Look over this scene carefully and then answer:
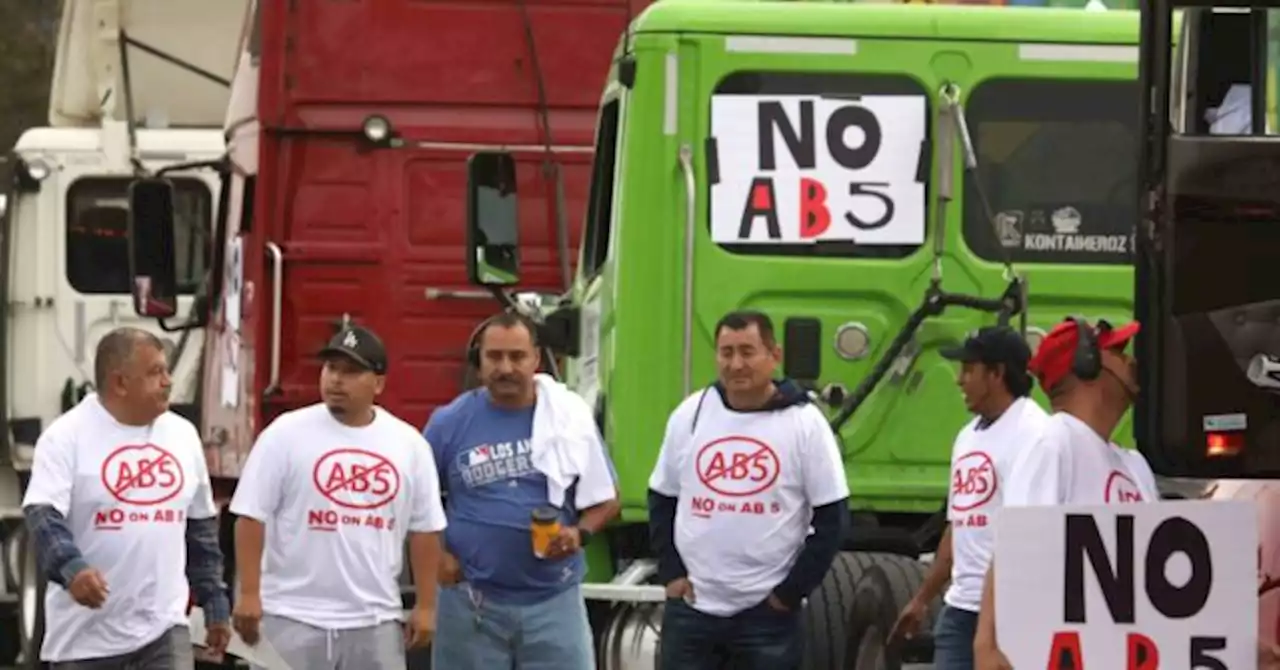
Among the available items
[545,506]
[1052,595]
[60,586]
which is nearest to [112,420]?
[60,586]

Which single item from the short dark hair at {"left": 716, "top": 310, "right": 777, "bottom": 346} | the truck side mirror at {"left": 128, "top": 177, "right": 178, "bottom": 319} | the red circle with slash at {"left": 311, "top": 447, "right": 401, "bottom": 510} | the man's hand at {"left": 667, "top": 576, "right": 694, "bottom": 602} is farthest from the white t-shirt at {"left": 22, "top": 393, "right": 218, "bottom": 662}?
the truck side mirror at {"left": 128, "top": 177, "right": 178, "bottom": 319}

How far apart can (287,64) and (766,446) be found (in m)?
4.51

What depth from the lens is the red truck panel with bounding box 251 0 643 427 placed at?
14.2m

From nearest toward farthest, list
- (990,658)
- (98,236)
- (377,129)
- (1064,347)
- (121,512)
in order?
(990,658), (1064,347), (121,512), (377,129), (98,236)

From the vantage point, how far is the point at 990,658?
7832 mm

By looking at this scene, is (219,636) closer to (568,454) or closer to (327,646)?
(327,646)

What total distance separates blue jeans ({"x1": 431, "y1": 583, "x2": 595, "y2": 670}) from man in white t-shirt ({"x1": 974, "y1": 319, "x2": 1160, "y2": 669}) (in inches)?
103

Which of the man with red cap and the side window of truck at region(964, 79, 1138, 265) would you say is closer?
the man with red cap

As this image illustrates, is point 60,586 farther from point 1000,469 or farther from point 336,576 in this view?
point 1000,469

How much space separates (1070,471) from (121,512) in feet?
10.9

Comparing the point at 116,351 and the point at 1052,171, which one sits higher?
the point at 1052,171

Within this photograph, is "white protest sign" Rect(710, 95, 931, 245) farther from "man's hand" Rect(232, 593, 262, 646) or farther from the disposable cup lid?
"man's hand" Rect(232, 593, 262, 646)

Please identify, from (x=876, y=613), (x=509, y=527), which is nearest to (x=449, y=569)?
(x=509, y=527)

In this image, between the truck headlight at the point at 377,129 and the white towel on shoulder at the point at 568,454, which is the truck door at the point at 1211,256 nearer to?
the white towel on shoulder at the point at 568,454
